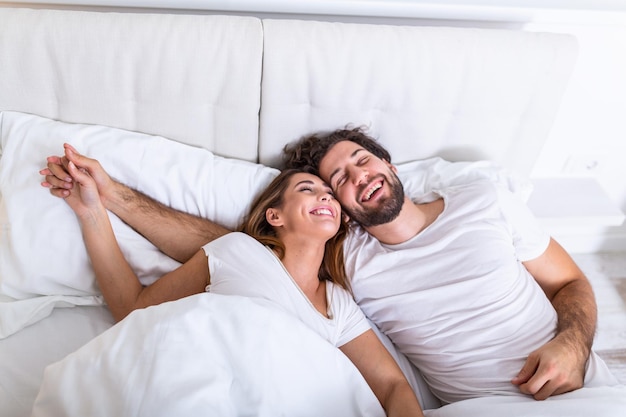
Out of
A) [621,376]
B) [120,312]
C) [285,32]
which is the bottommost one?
[621,376]

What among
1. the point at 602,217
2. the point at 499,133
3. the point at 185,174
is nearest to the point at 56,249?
the point at 185,174

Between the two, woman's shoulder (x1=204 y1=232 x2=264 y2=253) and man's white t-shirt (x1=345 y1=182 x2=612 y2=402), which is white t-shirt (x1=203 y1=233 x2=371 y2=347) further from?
man's white t-shirt (x1=345 y1=182 x2=612 y2=402)

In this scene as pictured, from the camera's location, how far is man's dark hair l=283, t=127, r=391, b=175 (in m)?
1.44

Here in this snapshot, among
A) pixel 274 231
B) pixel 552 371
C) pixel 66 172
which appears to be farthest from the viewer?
pixel 274 231

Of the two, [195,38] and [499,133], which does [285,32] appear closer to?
[195,38]

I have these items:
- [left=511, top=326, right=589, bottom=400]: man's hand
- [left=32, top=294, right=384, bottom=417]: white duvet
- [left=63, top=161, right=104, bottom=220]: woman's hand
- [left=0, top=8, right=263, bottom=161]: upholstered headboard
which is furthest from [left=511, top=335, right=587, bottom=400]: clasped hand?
[left=63, top=161, right=104, bottom=220]: woman's hand

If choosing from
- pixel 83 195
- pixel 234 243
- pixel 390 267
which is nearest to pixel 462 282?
pixel 390 267

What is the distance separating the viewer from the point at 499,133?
1566mm

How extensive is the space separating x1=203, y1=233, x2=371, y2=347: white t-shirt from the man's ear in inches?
3.0

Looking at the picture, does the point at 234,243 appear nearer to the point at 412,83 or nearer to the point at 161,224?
the point at 161,224

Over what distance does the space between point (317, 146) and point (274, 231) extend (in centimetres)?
27

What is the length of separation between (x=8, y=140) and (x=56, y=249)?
311 mm

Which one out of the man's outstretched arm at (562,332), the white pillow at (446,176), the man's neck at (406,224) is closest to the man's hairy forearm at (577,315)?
the man's outstretched arm at (562,332)

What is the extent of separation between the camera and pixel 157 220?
1359 mm
